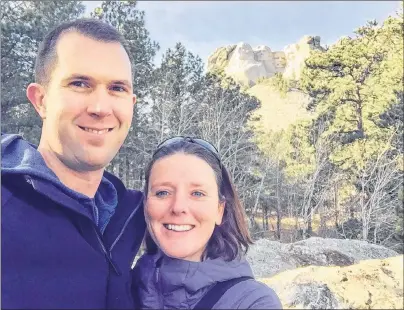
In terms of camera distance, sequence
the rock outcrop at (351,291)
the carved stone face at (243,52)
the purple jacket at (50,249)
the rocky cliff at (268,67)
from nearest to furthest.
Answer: the purple jacket at (50,249)
the rock outcrop at (351,291)
the rocky cliff at (268,67)
the carved stone face at (243,52)

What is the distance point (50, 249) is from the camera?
→ 1.09 meters

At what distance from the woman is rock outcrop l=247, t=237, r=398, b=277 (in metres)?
3.90

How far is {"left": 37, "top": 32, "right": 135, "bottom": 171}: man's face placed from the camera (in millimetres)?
1221

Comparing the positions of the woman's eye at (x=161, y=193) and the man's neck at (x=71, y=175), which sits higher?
the man's neck at (x=71, y=175)

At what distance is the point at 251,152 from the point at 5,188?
13.1 meters

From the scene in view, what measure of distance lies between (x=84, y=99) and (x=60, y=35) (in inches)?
8.2

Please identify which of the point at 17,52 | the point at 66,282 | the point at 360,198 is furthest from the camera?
the point at 360,198

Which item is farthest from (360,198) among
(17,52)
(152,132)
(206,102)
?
(17,52)

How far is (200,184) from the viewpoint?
4.27 feet

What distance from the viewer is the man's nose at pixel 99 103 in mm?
1236

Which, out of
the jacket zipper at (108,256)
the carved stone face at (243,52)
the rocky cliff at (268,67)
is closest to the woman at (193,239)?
the jacket zipper at (108,256)

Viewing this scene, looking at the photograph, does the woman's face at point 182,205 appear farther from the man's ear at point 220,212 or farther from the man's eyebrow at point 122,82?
the man's eyebrow at point 122,82

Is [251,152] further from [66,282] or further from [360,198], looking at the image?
[66,282]

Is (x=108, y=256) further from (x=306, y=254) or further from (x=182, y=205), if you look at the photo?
(x=306, y=254)
